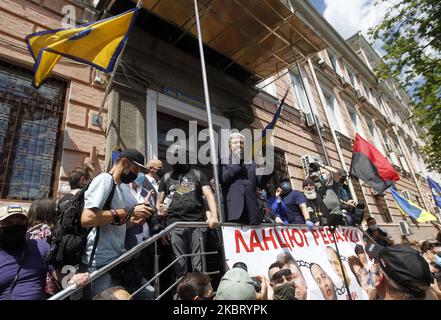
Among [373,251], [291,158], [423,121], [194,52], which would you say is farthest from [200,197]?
[423,121]

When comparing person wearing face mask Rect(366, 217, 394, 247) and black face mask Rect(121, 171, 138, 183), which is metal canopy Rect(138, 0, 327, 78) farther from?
person wearing face mask Rect(366, 217, 394, 247)

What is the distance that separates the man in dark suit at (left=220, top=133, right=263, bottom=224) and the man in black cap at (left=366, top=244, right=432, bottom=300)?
1.27 m

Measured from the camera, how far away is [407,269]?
1.57m

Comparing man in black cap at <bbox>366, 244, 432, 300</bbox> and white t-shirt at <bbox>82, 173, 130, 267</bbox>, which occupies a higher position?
white t-shirt at <bbox>82, 173, 130, 267</bbox>

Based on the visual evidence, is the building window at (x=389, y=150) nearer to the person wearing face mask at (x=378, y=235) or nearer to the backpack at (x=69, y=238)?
the person wearing face mask at (x=378, y=235)

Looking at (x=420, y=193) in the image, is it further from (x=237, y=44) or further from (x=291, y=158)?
(x=237, y=44)

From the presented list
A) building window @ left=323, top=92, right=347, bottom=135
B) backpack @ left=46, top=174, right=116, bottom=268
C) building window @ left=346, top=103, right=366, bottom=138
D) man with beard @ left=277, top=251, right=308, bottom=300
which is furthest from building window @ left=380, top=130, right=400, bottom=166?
backpack @ left=46, top=174, right=116, bottom=268

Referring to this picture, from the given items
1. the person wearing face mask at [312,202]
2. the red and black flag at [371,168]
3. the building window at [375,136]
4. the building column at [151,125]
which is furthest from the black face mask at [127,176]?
the building window at [375,136]

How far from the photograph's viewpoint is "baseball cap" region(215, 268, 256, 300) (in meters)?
1.74

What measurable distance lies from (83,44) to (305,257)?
160 inches

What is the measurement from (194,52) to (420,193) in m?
18.2

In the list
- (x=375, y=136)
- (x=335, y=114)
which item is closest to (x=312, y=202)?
(x=335, y=114)

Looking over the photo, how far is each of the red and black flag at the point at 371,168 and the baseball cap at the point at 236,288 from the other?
166 inches
